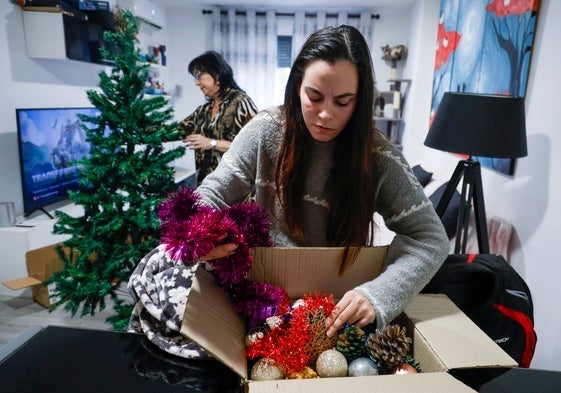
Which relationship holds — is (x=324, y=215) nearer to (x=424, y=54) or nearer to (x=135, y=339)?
(x=135, y=339)

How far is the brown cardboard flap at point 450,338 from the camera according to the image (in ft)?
1.87

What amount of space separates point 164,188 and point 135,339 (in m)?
1.14

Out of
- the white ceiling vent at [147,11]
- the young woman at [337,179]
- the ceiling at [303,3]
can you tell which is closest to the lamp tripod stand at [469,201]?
the young woman at [337,179]

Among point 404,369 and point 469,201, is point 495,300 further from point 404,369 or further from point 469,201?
point 469,201

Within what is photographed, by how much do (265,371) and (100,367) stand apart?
249mm

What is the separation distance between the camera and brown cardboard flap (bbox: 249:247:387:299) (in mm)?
758

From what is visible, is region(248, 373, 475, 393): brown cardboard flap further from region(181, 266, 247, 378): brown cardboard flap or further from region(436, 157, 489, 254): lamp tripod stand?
region(436, 157, 489, 254): lamp tripod stand

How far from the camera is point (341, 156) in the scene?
36.8 inches

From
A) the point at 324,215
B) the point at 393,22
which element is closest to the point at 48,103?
the point at 324,215

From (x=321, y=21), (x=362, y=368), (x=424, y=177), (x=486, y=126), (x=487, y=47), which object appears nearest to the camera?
(x=362, y=368)

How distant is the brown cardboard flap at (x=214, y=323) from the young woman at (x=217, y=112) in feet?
5.05

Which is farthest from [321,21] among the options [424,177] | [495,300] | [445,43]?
[495,300]

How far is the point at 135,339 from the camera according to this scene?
0.63 meters

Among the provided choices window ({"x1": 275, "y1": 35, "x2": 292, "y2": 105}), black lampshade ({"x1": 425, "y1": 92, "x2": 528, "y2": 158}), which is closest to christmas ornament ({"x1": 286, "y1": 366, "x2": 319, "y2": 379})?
black lampshade ({"x1": 425, "y1": 92, "x2": 528, "y2": 158})
